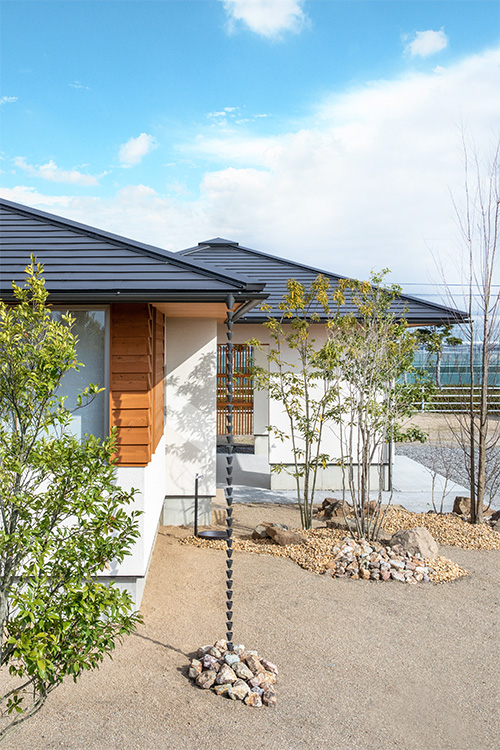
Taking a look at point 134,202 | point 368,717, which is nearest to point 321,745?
point 368,717

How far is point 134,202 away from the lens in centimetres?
2045

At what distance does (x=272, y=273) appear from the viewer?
42.6 ft

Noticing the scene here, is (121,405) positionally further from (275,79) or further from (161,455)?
(275,79)

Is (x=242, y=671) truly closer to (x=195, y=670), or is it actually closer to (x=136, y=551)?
(x=195, y=670)

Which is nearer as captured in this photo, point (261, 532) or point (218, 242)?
point (261, 532)

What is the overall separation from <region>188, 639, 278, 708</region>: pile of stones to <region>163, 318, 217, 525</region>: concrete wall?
4153mm

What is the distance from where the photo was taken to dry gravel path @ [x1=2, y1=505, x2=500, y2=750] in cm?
353

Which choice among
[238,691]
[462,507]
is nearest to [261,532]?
[462,507]

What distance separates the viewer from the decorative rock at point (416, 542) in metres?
6.74

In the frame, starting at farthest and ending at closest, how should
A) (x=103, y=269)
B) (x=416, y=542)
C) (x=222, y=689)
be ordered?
(x=416, y=542), (x=103, y=269), (x=222, y=689)

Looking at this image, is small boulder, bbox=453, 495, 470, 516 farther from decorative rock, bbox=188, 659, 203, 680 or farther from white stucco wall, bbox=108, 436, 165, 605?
decorative rock, bbox=188, 659, 203, 680

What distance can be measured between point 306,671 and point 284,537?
302 cm

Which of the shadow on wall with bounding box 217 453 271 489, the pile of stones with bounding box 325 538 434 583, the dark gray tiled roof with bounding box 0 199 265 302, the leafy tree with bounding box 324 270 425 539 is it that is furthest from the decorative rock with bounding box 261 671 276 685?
the shadow on wall with bounding box 217 453 271 489

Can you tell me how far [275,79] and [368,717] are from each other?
8613mm
